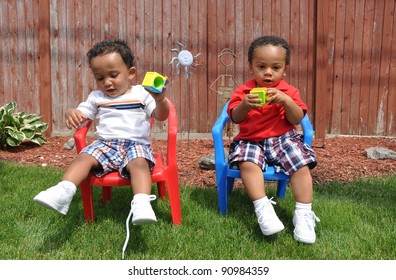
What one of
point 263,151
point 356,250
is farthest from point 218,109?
point 356,250

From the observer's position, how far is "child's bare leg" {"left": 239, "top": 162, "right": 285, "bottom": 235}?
233 cm

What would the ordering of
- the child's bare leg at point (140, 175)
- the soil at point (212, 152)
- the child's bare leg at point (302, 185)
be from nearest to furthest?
the child's bare leg at point (140, 175) → the child's bare leg at point (302, 185) → the soil at point (212, 152)

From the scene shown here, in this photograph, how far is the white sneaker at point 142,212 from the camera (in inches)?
84.4

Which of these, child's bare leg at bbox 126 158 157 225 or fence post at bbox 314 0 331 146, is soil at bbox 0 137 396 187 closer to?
fence post at bbox 314 0 331 146

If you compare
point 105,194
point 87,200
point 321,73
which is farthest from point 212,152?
point 87,200

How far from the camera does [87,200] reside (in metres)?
2.65

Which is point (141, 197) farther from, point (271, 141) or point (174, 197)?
point (271, 141)

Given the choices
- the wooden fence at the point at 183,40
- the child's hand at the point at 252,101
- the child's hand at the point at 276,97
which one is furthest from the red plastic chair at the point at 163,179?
the wooden fence at the point at 183,40

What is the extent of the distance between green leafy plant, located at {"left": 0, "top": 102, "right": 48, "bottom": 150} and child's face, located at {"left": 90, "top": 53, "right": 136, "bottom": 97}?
105 inches

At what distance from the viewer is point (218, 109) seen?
5449 millimetres

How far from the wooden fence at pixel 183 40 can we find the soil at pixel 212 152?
0.42 metres

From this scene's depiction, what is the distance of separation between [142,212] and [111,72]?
92cm

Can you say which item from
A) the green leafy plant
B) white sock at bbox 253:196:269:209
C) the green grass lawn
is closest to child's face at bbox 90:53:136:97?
the green grass lawn

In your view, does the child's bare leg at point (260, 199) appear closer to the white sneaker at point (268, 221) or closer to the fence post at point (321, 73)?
the white sneaker at point (268, 221)
